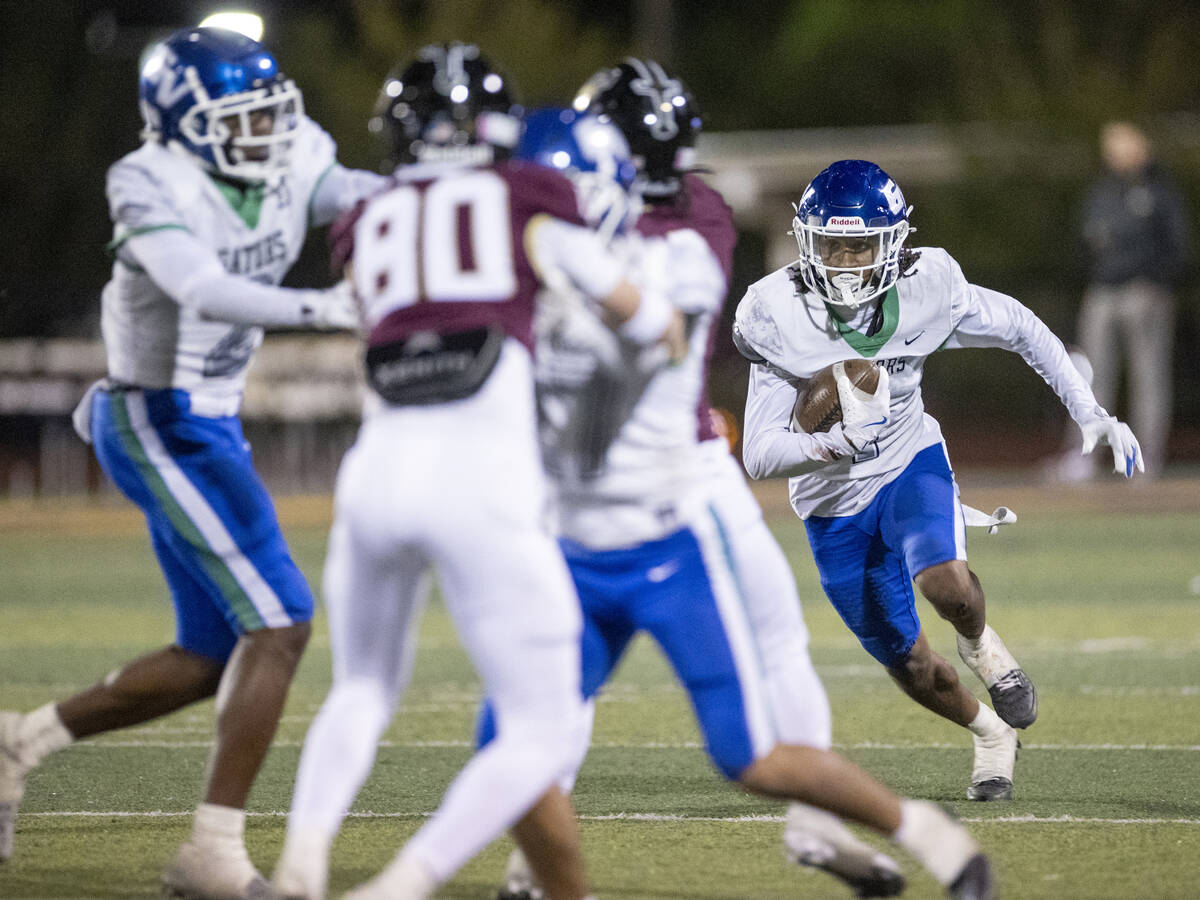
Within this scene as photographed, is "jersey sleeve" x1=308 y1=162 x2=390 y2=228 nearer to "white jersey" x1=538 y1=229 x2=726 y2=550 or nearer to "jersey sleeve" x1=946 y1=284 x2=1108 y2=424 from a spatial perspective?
"white jersey" x1=538 y1=229 x2=726 y2=550

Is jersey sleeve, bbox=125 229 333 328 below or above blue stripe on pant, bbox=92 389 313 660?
above

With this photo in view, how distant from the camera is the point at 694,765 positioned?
5695 mm

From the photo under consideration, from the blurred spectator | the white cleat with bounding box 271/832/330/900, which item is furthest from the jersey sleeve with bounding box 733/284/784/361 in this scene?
the blurred spectator

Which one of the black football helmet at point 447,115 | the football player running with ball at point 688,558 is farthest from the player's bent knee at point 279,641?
the black football helmet at point 447,115

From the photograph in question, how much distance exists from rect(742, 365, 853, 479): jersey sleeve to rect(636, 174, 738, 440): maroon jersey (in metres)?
0.87

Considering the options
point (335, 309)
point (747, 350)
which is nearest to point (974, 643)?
point (747, 350)

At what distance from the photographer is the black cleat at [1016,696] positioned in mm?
5188

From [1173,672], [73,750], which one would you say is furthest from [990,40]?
[73,750]

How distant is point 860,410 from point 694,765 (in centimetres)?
140

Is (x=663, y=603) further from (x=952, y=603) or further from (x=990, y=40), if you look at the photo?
(x=990, y=40)

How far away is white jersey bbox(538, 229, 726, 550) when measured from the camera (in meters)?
3.65

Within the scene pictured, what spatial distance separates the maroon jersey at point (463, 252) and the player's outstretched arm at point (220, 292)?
394 mm

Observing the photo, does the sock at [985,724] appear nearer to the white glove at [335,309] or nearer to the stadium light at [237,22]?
the white glove at [335,309]

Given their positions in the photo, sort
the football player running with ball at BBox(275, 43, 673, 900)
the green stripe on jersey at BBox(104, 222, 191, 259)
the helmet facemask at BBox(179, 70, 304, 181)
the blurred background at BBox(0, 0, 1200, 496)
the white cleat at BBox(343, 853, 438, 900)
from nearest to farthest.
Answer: the white cleat at BBox(343, 853, 438, 900), the football player running with ball at BBox(275, 43, 673, 900), the green stripe on jersey at BBox(104, 222, 191, 259), the helmet facemask at BBox(179, 70, 304, 181), the blurred background at BBox(0, 0, 1200, 496)
